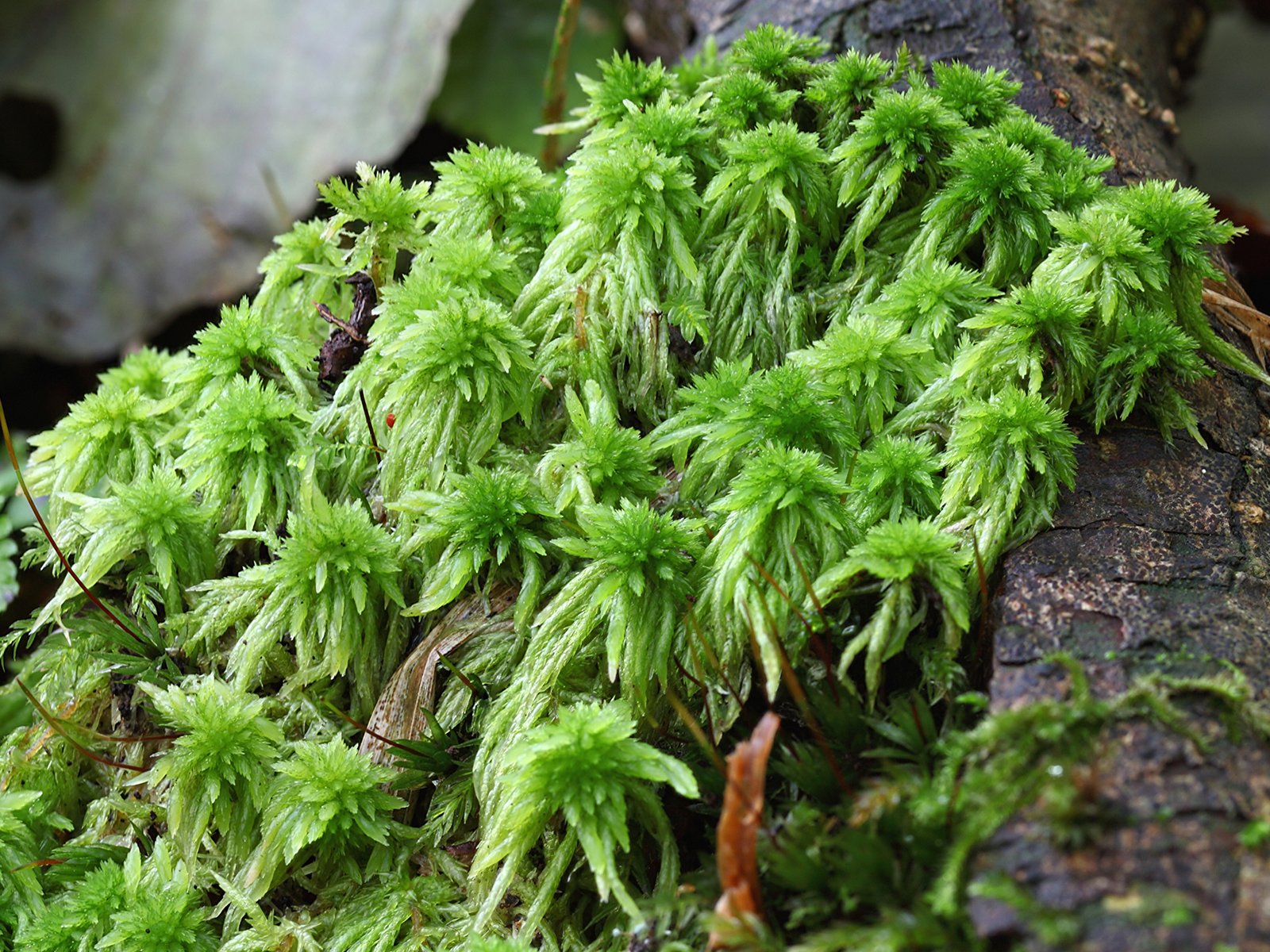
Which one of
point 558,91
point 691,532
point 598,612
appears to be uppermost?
point 558,91

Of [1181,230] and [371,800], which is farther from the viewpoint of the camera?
[1181,230]

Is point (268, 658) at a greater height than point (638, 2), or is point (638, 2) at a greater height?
point (638, 2)

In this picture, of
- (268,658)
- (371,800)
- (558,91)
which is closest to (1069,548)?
(371,800)

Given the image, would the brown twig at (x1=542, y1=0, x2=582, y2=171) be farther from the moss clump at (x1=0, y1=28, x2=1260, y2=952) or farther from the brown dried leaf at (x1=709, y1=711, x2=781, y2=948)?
the brown dried leaf at (x1=709, y1=711, x2=781, y2=948)

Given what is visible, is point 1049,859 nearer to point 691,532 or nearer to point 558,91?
point 691,532

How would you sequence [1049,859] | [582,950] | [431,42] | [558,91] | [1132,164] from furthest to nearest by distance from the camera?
[431,42] < [558,91] < [1132,164] < [582,950] < [1049,859]

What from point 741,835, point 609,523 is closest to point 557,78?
point 609,523

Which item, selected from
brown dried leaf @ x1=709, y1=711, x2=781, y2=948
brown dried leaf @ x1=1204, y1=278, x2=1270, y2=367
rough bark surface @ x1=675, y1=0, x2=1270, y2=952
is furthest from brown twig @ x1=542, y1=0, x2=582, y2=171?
brown dried leaf @ x1=709, y1=711, x2=781, y2=948

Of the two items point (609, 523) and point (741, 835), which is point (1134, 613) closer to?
point (741, 835)
